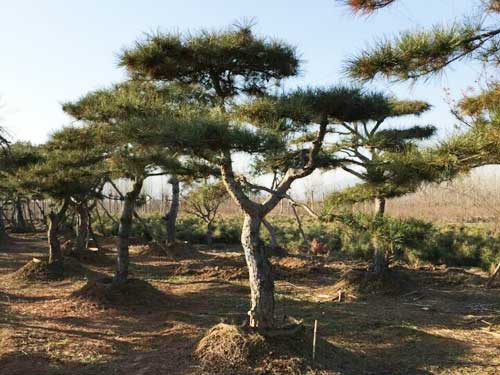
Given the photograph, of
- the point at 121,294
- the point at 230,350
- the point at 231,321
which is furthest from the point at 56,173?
the point at 230,350

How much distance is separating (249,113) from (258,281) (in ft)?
3.71

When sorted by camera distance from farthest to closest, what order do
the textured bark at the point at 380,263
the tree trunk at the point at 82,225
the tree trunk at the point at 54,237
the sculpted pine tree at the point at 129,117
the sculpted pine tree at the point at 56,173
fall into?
the tree trunk at the point at 82,225
the tree trunk at the point at 54,237
the textured bark at the point at 380,263
the sculpted pine tree at the point at 56,173
the sculpted pine tree at the point at 129,117

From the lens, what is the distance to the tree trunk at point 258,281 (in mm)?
3508

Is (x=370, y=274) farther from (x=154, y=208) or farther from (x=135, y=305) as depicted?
(x=154, y=208)

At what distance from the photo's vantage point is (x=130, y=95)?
4340 millimetres

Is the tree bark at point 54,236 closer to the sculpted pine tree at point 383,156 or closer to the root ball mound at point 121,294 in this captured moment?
the root ball mound at point 121,294

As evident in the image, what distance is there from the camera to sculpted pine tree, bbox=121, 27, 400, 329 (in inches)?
123

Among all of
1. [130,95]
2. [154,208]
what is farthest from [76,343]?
[154,208]

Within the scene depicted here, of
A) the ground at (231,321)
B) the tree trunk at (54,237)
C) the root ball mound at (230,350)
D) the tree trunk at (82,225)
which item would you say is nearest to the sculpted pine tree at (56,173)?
the tree trunk at (54,237)

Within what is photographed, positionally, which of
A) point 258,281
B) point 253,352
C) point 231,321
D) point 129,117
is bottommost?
point 253,352

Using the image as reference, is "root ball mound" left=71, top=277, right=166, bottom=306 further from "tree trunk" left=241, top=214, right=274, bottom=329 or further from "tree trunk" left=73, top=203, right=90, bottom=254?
"tree trunk" left=73, top=203, right=90, bottom=254

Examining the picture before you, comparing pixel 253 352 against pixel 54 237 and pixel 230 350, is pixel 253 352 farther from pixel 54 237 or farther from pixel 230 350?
pixel 54 237

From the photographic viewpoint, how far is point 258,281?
3.52m

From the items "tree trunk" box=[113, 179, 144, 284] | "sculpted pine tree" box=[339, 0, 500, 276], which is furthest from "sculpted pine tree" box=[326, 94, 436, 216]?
"tree trunk" box=[113, 179, 144, 284]
